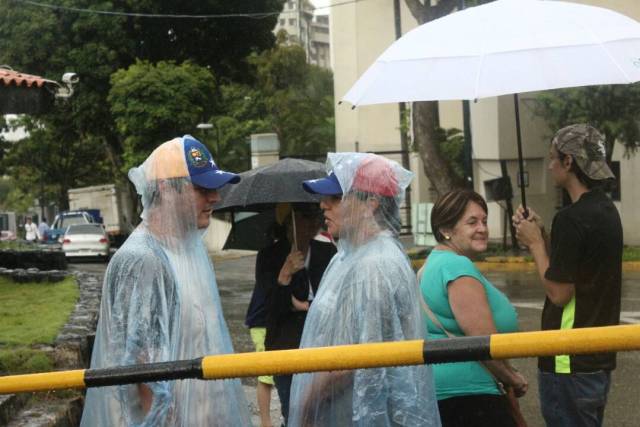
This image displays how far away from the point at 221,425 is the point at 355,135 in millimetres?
38572

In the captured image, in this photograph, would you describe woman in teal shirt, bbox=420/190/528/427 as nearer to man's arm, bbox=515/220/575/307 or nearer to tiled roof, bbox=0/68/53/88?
man's arm, bbox=515/220/575/307

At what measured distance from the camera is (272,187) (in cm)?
693

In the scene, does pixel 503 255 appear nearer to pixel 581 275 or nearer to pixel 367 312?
pixel 581 275

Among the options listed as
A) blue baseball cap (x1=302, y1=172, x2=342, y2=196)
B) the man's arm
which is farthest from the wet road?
blue baseball cap (x1=302, y1=172, x2=342, y2=196)

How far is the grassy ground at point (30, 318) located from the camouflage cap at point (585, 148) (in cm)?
403

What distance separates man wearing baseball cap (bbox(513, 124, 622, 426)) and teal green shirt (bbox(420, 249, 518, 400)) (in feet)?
0.88

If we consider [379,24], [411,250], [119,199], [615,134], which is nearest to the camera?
[615,134]

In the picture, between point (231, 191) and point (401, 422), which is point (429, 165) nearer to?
point (231, 191)

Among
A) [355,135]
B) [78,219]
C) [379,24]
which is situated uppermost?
[379,24]

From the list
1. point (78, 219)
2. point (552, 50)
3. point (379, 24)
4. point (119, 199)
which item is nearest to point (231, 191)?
point (552, 50)

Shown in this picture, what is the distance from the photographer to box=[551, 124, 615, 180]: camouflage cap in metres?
4.34

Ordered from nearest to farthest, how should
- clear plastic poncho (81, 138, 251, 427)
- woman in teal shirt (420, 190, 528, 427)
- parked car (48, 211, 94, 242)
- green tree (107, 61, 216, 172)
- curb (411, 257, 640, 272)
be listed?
clear plastic poncho (81, 138, 251, 427), woman in teal shirt (420, 190, 528, 427), curb (411, 257, 640, 272), green tree (107, 61, 216, 172), parked car (48, 211, 94, 242)

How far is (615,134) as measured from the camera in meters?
23.6

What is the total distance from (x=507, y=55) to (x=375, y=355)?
236 cm
